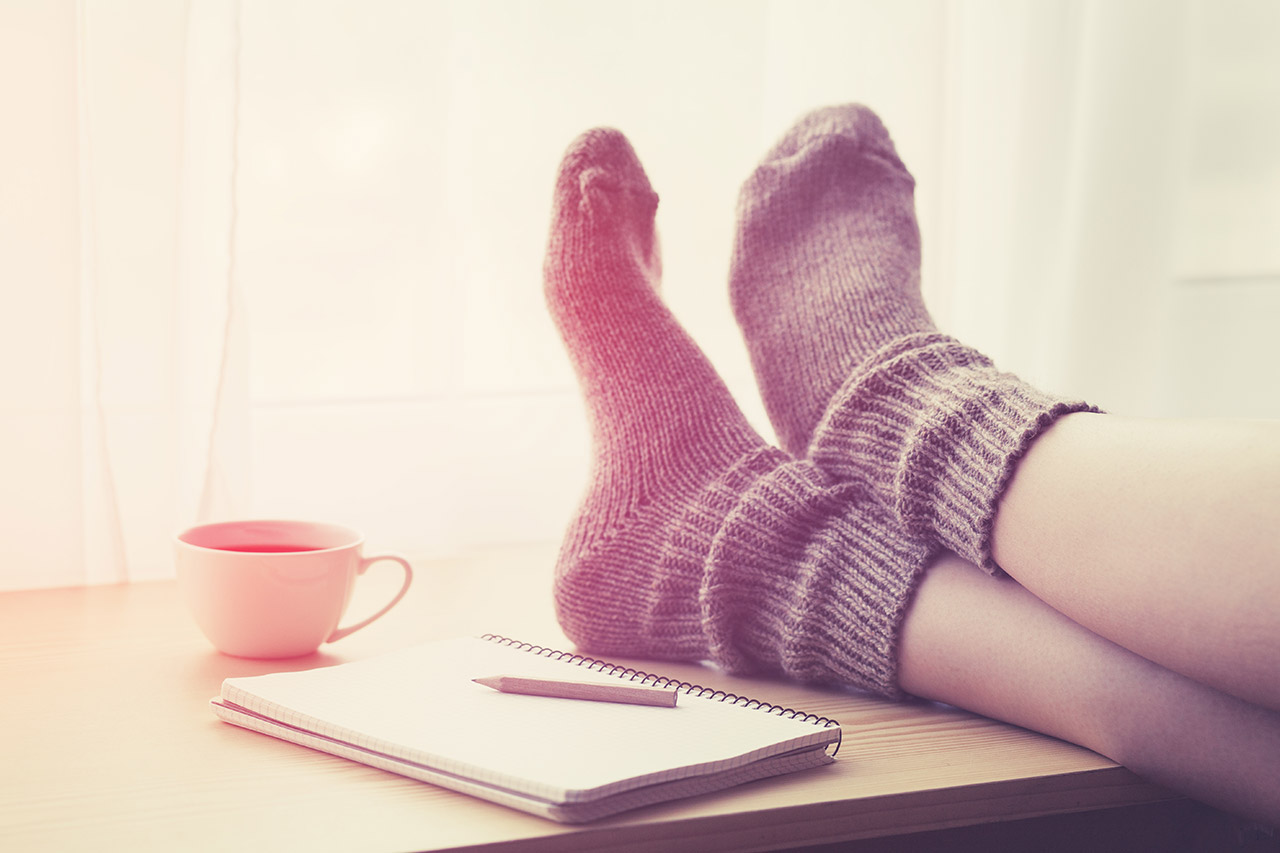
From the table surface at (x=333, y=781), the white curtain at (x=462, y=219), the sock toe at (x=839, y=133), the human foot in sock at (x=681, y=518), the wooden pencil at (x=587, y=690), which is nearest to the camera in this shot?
the table surface at (x=333, y=781)

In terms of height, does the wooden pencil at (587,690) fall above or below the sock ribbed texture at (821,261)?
below

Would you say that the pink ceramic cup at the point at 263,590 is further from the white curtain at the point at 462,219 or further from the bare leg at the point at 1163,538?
the bare leg at the point at 1163,538

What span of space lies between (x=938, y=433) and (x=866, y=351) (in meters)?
0.23

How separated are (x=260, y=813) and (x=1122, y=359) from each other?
1.04m

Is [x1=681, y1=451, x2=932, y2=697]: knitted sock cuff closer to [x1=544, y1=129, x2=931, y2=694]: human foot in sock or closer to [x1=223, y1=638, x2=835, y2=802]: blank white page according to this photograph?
[x1=544, y1=129, x2=931, y2=694]: human foot in sock

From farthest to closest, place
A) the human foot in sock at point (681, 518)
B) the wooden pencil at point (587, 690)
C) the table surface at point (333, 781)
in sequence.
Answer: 1. the human foot in sock at point (681, 518)
2. the wooden pencil at point (587, 690)
3. the table surface at point (333, 781)

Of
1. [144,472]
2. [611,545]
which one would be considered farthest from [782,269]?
[144,472]

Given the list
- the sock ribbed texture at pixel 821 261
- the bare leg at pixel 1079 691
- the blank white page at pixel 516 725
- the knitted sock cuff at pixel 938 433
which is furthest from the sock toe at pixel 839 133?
the blank white page at pixel 516 725

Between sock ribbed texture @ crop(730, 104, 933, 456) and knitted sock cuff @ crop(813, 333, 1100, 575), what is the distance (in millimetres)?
140

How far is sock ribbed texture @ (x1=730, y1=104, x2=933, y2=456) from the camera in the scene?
84cm

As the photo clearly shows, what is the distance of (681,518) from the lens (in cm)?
69

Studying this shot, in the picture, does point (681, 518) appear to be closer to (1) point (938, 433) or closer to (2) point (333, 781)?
(1) point (938, 433)

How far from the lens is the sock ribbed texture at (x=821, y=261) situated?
837 millimetres

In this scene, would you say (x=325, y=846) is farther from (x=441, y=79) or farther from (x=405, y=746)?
(x=441, y=79)
